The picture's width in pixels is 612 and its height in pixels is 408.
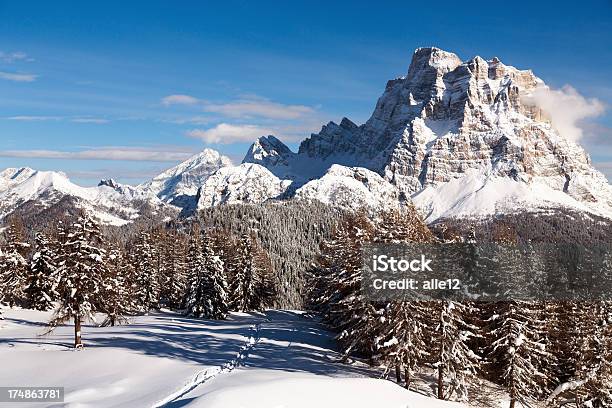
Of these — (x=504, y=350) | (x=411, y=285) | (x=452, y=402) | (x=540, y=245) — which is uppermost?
(x=540, y=245)

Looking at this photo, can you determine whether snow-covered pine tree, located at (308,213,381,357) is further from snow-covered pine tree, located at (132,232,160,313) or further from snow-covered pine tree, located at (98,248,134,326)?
snow-covered pine tree, located at (132,232,160,313)

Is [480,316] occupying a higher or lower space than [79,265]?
lower

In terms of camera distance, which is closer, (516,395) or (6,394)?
(6,394)

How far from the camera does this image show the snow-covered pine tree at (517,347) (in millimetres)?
32969

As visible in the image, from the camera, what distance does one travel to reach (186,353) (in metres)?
38.1

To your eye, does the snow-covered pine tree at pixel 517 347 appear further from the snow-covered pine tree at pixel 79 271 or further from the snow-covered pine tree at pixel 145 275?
the snow-covered pine tree at pixel 145 275

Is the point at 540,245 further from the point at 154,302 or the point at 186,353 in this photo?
the point at 154,302

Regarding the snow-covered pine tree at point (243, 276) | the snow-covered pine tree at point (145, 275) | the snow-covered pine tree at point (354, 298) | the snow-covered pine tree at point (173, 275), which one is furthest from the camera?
the snow-covered pine tree at point (173, 275)

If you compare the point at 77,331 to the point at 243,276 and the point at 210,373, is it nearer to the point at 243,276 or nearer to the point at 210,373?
the point at 210,373

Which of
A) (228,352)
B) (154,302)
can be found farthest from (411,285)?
(154,302)

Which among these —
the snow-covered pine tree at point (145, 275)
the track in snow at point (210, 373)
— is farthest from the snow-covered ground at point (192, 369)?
the snow-covered pine tree at point (145, 275)

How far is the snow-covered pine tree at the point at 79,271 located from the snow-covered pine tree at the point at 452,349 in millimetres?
24729

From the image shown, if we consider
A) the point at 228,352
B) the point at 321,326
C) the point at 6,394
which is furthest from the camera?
the point at 321,326

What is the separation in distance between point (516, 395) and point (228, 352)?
2105cm
